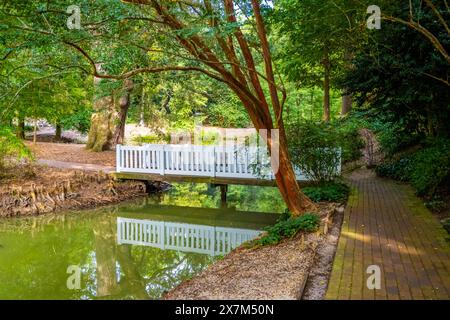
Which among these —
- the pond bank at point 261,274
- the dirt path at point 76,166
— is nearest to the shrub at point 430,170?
the pond bank at point 261,274

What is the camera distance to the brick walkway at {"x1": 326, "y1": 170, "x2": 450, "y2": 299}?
392 centimetres

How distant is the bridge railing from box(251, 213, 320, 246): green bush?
3.30 metres

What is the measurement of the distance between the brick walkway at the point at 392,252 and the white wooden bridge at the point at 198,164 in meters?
2.48

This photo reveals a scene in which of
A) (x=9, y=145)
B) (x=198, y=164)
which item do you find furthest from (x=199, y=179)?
(x=9, y=145)

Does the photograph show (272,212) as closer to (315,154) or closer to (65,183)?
(315,154)

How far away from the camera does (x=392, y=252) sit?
5035mm

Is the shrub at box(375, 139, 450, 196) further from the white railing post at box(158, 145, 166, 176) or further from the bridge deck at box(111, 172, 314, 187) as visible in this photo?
the white railing post at box(158, 145, 166, 176)

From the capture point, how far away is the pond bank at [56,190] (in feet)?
33.9

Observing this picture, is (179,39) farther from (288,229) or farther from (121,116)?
(121,116)

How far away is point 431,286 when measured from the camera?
3.97 metres

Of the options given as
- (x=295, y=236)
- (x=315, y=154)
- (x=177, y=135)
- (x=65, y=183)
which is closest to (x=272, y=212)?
(x=315, y=154)

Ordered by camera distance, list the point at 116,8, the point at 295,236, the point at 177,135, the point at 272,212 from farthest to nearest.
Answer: the point at 177,135 < the point at 272,212 < the point at 295,236 < the point at 116,8

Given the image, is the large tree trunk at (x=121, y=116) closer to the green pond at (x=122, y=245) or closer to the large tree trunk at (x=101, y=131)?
the large tree trunk at (x=101, y=131)
